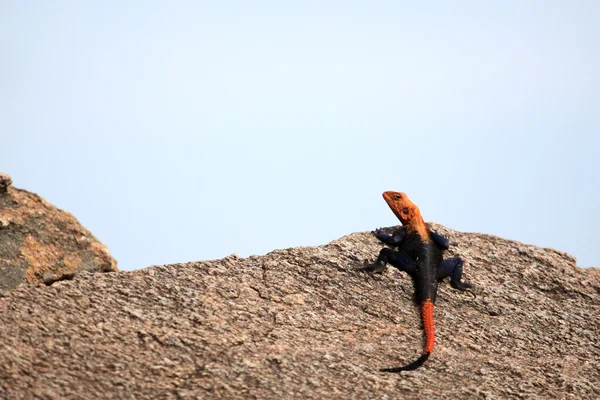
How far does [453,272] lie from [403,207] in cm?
98

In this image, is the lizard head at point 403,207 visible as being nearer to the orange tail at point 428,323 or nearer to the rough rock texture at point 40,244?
the orange tail at point 428,323

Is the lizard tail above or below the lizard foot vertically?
below

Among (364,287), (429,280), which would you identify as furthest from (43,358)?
(429,280)

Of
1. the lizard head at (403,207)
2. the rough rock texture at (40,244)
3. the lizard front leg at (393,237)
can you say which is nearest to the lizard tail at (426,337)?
the lizard front leg at (393,237)

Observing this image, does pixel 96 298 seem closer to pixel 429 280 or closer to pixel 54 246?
pixel 54 246

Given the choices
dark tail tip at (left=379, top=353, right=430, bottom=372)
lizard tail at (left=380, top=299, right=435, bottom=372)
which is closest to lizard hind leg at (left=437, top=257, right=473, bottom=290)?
lizard tail at (left=380, top=299, right=435, bottom=372)

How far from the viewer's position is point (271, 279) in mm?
7551

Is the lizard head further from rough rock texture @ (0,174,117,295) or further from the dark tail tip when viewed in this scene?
rough rock texture @ (0,174,117,295)

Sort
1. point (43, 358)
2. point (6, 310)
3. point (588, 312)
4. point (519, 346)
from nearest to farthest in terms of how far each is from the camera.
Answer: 1. point (43, 358)
2. point (6, 310)
3. point (519, 346)
4. point (588, 312)

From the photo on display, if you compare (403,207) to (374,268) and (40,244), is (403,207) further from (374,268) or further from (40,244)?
(40,244)

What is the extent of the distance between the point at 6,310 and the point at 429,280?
390cm

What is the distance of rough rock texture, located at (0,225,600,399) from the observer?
618cm

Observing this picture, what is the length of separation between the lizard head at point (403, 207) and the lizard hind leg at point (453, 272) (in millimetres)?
656

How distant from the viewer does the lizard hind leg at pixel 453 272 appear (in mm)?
7929
